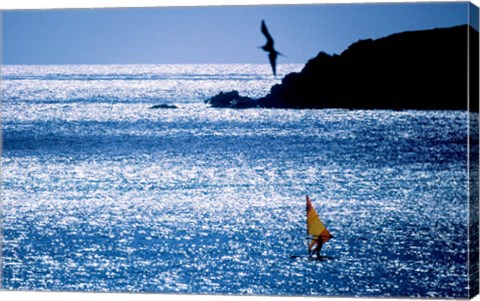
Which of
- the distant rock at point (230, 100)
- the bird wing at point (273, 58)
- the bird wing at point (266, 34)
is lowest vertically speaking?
the distant rock at point (230, 100)

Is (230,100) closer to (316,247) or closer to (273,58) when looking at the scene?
(273,58)

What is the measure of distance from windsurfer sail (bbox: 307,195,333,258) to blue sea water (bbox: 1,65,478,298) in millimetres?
56

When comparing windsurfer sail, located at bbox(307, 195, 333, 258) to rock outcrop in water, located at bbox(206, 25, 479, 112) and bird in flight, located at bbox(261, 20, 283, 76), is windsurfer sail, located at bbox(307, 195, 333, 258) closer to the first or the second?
rock outcrop in water, located at bbox(206, 25, 479, 112)

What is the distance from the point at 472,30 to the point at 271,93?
1558mm

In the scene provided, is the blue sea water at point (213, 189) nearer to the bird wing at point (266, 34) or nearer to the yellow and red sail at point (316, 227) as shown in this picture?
the yellow and red sail at point (316, 227)

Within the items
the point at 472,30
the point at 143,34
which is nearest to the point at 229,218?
the point at 143,34

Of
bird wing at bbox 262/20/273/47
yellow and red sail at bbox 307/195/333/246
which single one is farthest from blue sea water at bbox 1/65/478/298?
bird wing at bbox 262/20/273/47

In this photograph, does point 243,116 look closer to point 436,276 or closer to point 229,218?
point 229,218

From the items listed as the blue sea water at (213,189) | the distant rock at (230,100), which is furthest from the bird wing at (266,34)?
the distant rock at (230,100)

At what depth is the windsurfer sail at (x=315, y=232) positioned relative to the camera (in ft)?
26.6

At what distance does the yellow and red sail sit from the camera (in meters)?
8.11

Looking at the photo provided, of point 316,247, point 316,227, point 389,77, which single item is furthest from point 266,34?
point 316,247

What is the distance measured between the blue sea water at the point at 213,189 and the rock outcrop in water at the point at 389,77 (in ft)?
0.32

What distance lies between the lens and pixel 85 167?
852 centimetres
